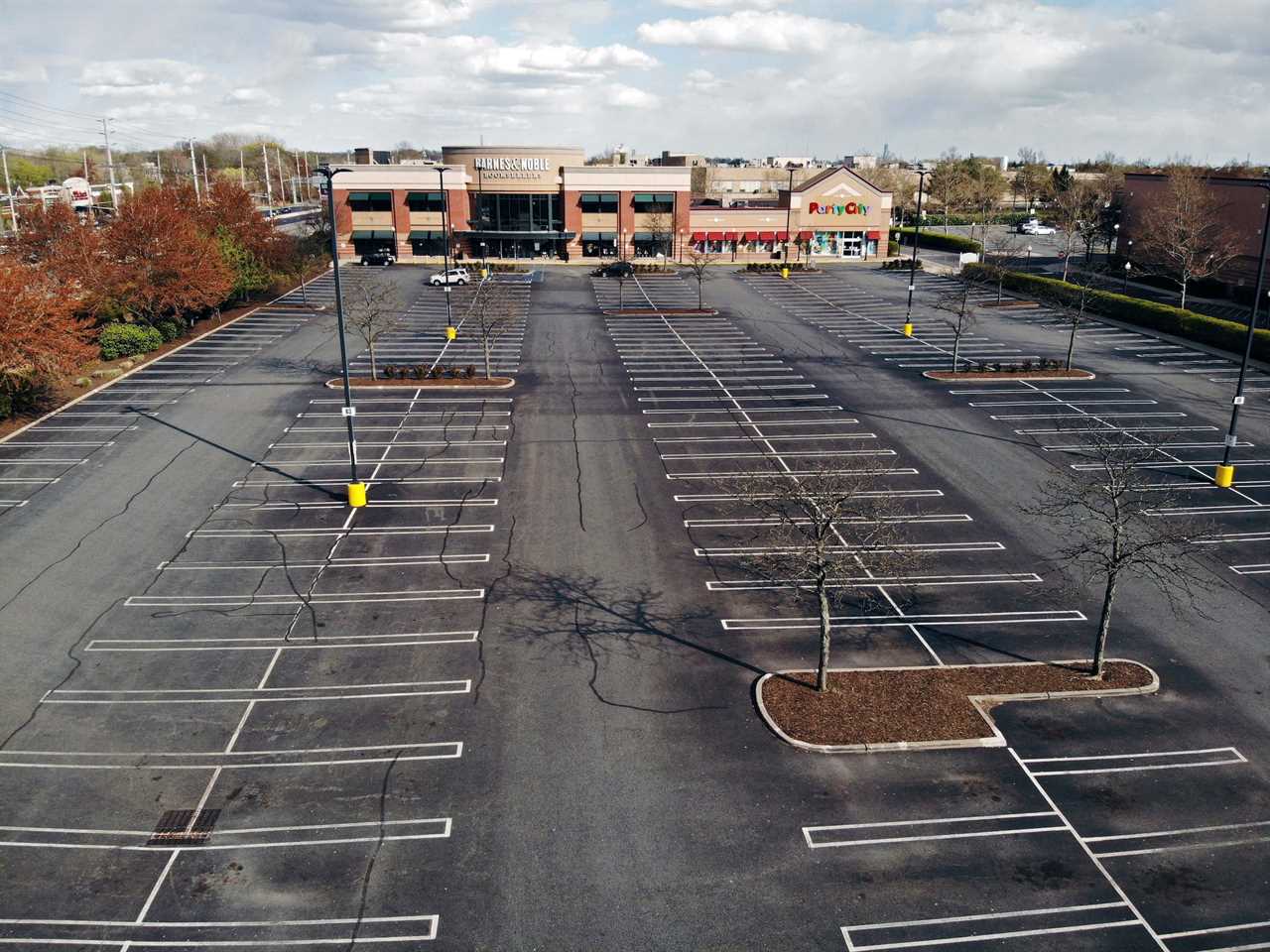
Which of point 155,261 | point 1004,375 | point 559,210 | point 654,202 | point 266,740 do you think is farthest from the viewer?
point 559,210

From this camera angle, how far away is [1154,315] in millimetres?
54938

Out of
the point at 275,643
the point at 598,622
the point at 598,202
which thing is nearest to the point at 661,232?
the point at 598,202

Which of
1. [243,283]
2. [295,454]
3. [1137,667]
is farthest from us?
[243,283]

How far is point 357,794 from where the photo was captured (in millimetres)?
15969

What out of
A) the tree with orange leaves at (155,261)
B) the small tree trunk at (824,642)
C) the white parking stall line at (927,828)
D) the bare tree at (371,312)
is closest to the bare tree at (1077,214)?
the bare tree at (371,312)

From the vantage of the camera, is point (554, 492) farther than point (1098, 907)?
Yes

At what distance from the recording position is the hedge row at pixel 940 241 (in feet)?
293

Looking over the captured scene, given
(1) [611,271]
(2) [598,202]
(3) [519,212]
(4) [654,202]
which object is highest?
(4) [654,202]

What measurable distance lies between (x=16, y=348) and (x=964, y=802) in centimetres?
3446

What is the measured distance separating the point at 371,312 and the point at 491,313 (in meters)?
14.8

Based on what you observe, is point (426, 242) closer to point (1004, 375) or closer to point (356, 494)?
point (1004, 375)

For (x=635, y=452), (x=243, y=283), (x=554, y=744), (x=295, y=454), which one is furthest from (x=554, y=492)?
(x=243, y=283)

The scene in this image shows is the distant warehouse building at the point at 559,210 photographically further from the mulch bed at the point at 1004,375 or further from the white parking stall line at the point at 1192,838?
the white parking stall line at the point at 1192,838

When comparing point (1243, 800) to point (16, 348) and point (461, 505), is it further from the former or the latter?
point (16, 348)
